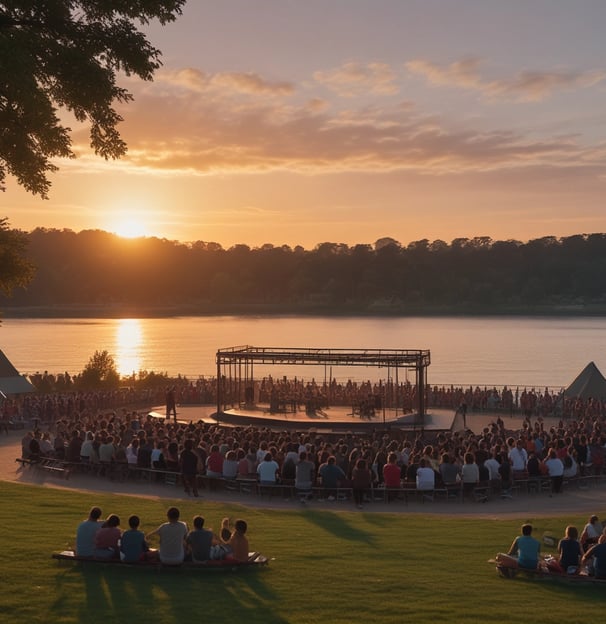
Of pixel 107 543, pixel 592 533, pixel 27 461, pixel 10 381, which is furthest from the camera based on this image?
pixel 10 381

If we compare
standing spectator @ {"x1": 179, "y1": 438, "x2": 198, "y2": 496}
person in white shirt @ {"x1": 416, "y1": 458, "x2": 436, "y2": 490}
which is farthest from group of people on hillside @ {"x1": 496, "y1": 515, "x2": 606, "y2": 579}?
standing spectator @ {"x1": 179, "y1": 438, "x2": 198, "y2": 496}

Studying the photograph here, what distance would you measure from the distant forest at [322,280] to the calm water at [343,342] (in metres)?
3.66

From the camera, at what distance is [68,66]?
10.3 meters

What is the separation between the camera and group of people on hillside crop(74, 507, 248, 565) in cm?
1032

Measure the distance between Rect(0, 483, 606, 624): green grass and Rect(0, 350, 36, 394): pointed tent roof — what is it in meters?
24.7

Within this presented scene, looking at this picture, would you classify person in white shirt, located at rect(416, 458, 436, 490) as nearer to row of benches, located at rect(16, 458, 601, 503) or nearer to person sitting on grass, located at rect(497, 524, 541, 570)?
row of benches, located at rect(16, 458, 601, 503)

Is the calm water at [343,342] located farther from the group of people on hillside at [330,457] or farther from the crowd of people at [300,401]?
the group of people on hillside at [330,457]

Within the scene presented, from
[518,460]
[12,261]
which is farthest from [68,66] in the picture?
[518,460]

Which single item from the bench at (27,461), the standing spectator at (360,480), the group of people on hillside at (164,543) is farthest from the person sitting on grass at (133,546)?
the bench at (27,461)

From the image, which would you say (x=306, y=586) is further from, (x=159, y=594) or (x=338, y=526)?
(x=338, y=526)

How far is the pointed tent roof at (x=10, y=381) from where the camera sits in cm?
3753

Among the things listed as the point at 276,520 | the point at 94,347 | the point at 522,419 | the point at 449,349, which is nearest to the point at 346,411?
the point at 522,419

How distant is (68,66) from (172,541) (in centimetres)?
579

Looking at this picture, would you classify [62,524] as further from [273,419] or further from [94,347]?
[94,347]
